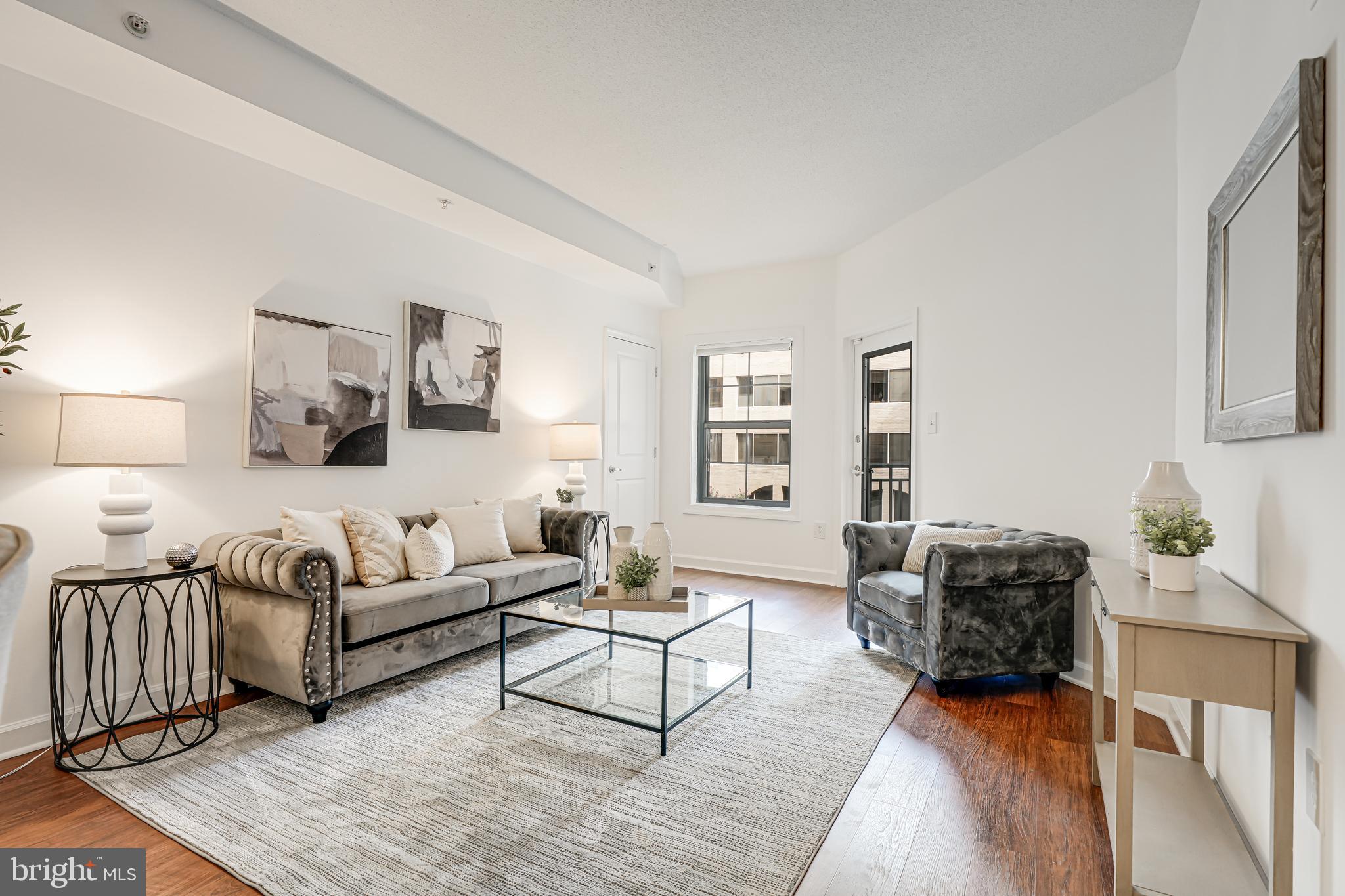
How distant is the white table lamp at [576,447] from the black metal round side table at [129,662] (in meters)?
2.36

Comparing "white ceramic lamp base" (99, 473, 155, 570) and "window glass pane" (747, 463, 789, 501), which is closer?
"white ceramic lamp base" (99, 473, 155, 570)

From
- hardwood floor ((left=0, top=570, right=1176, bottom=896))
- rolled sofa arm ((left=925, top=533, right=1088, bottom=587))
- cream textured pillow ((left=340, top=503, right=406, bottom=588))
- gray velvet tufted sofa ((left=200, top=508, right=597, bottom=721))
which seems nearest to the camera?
hardwood floor ((left=0, top=570, right=1176, bottom=896))

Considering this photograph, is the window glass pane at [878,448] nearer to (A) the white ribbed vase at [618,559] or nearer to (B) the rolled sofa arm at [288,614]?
(A) the white ribbed vase at [618,559]

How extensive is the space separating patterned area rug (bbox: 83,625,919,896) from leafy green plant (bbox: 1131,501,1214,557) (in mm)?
1226

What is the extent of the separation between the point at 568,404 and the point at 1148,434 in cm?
379

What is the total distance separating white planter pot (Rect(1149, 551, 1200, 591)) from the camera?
1.77 meters

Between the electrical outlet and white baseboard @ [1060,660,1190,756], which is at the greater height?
the electrical outlet

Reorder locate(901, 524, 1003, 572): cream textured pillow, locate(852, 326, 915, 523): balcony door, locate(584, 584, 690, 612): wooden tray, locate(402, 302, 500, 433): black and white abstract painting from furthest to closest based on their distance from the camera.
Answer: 1. locate(852, 326, 915, 523): balcony door
2. locate(402, 302, 500, 433): black and white abstract painting
3. locate(901, 524, 1003, 572): cream textured pillow
4. locate(584, 584, 690, 612): wooden tray

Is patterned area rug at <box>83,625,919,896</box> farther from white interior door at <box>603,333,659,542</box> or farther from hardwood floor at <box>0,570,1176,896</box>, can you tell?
white interior door at <box>603,333,659,542</box>

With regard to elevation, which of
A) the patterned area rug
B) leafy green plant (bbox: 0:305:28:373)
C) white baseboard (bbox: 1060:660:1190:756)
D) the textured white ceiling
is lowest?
the patterned area rug

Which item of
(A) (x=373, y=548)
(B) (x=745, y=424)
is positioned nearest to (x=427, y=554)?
(A) (x=373, y=548)

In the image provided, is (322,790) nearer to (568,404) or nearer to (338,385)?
(338,385)

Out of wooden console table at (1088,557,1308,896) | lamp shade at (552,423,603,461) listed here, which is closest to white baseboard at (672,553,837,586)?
lamp shade at (552,423,603,461)

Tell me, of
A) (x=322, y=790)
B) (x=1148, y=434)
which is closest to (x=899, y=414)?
(x=1148, y=434)
